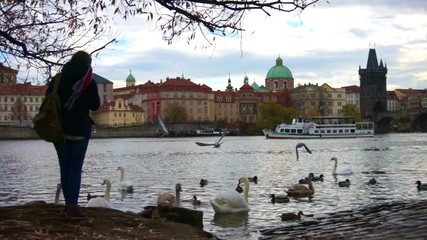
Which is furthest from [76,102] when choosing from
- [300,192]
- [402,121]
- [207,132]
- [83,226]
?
[402,121]

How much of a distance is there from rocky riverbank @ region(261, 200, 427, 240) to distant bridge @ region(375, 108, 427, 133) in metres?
161

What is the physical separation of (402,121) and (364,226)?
169m

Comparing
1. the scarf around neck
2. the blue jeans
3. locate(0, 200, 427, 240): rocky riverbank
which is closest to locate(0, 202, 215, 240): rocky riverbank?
locate(0, 200, 427, 240): rocky riverbank

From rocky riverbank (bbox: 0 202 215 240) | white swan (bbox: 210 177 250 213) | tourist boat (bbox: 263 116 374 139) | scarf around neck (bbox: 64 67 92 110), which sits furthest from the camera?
tourist boat (bbox: 263 116 374 139)

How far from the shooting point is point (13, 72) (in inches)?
360

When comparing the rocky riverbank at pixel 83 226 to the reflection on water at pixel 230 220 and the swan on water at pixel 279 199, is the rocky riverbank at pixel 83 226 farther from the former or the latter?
the swan on water at pixel 279 199

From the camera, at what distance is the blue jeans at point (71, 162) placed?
7484 millimetres

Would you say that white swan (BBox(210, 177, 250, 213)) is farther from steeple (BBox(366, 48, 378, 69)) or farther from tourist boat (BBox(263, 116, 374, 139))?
steeple (BBox(366, 48, 378, 69))

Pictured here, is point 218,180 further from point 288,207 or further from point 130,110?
point 130,110

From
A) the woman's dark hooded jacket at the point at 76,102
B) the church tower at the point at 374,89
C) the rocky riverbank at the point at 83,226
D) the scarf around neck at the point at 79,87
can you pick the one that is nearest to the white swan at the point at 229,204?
the rocky riverbank at the point at 83,226

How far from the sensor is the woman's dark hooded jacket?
24.4ft

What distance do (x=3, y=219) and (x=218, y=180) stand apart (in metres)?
18.1

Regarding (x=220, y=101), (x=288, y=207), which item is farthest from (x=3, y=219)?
(x=220, y=101)

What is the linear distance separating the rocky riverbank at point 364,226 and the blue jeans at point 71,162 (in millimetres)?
4187
